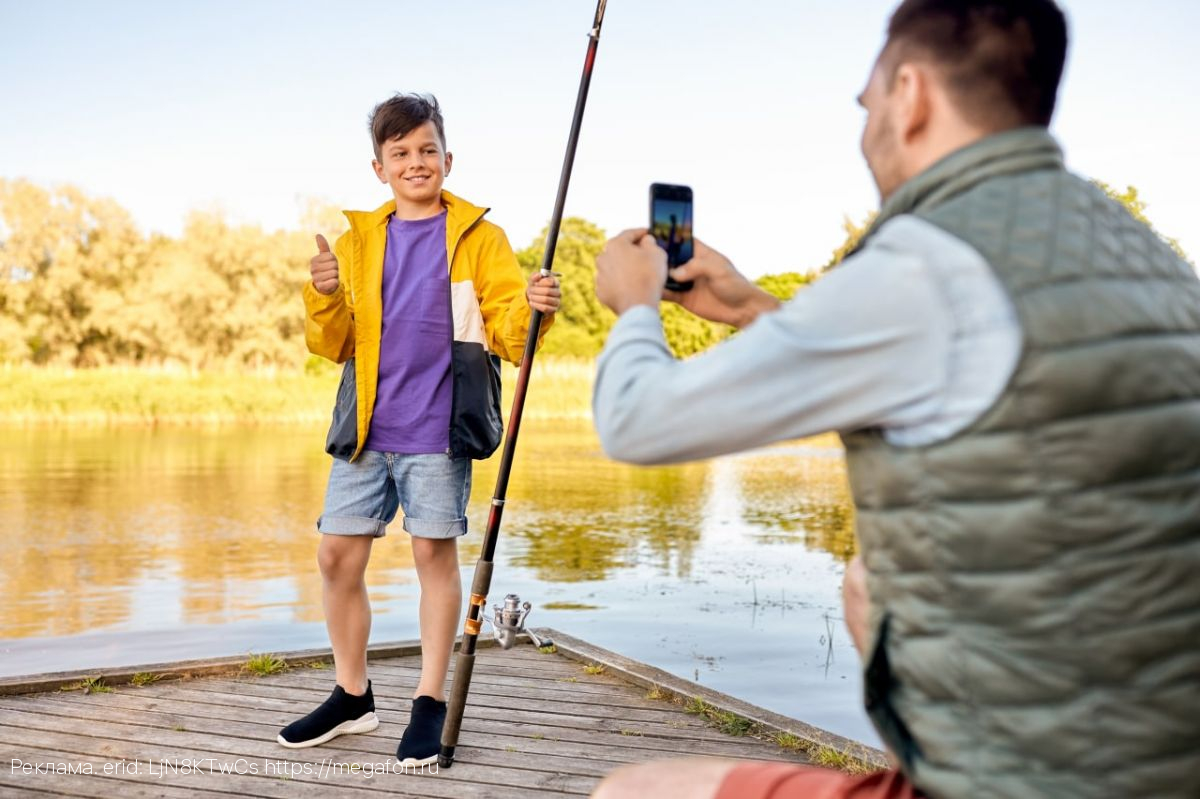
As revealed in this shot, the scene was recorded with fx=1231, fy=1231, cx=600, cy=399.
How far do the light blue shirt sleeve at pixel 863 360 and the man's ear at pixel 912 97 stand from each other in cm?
15

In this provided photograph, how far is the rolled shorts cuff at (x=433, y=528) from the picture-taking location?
3330mm

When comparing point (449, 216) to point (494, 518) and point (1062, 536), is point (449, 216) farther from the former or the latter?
point (1062, 536)

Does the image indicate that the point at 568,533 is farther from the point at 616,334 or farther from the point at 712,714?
the point at 616,334

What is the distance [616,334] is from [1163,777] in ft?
2.24

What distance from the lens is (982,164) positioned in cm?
121

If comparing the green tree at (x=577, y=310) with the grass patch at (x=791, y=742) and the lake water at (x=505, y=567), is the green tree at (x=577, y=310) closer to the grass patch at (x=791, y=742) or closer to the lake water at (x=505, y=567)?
the lake water at (x=505, y=567)

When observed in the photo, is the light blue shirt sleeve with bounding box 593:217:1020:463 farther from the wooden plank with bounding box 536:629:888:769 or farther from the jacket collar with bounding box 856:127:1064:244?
the wooden plank with bounding box 536:629:888:769

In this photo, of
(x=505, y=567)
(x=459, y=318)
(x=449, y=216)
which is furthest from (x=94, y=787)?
(x=505, y=567)

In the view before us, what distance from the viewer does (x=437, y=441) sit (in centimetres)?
336

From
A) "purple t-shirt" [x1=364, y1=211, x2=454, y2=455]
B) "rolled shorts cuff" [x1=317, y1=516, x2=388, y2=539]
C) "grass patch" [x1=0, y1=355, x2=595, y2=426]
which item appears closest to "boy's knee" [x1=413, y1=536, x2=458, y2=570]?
"rolled shorts cuff" [x1=317, y1=516, x2=388, y2=539]

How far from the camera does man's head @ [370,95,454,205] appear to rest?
3.39m

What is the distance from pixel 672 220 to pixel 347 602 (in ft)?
6.72

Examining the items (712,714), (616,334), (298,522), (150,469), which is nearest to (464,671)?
A: (712,714)

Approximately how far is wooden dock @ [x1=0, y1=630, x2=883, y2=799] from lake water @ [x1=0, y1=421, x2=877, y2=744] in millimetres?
1720
